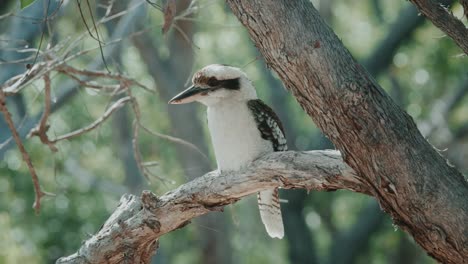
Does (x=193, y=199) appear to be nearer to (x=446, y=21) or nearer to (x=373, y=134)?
(x=373, y=134)

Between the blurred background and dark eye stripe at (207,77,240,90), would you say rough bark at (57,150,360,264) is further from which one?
the blurred background

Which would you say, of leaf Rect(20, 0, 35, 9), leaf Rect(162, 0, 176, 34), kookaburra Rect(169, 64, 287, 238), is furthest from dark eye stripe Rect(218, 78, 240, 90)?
leaf Rect(20, 0, 35, 9)

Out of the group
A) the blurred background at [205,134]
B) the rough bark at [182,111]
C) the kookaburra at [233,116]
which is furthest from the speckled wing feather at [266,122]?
the rough bark at [182,111]

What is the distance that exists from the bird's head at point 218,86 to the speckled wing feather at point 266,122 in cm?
4

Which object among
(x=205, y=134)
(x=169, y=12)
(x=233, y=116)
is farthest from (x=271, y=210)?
(x=205, y=134)

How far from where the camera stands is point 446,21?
116 inches

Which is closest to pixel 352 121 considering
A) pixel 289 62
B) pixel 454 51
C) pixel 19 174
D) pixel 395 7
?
pixel 289 62

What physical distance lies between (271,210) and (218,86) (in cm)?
67

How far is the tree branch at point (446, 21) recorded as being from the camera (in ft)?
9.60

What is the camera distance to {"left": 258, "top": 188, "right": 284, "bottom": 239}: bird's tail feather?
3.94m

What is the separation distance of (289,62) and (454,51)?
7693 mm

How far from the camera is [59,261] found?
3.45 m

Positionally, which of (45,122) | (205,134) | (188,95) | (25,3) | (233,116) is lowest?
(233,116)

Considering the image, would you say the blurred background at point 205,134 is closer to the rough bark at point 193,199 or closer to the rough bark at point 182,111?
the rough bark at point 182,111
